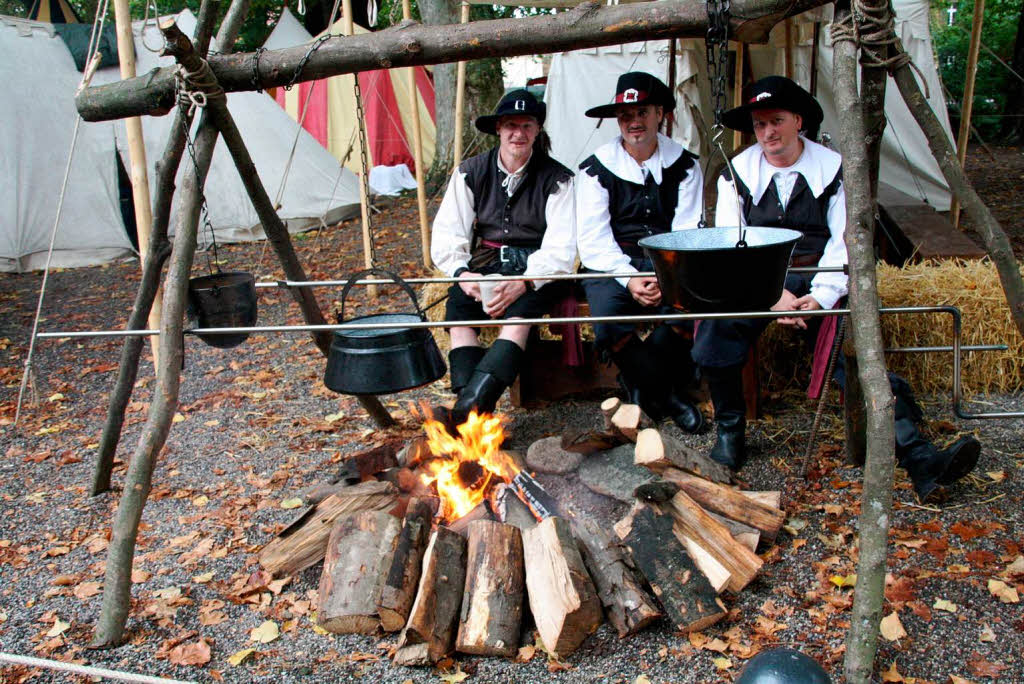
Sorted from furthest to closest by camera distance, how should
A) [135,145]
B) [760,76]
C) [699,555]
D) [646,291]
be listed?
1. [760,76]
2. [135,145]
3. [646,291]
4. [699,555]

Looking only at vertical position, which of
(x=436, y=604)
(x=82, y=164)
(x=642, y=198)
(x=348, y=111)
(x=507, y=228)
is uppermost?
(x=348, y=111)

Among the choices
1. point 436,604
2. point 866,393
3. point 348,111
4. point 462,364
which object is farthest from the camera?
point 348,111

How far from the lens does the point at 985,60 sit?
55.0 ft

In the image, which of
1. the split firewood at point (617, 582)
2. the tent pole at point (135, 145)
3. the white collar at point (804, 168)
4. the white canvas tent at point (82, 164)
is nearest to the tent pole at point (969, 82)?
the white collar at point (804, 168)

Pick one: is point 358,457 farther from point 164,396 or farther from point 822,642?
point 822,642

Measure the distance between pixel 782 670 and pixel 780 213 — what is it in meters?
2.39

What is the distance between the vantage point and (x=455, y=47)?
261cm

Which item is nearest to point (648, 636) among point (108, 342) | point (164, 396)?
point (164, 396)

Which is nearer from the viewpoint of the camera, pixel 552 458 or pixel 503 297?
pixel 552 458

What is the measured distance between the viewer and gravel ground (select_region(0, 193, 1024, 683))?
2.48 metres

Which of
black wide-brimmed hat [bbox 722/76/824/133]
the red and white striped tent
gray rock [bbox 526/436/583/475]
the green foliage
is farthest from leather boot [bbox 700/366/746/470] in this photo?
the green foliage

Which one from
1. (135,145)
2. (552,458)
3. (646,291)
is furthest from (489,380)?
(135,145)

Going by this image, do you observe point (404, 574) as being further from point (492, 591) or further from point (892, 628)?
point (892, 628)

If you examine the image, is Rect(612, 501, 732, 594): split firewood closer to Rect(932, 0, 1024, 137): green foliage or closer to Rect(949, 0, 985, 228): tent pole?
Rect(949, 0, 985, 228): tent pole
